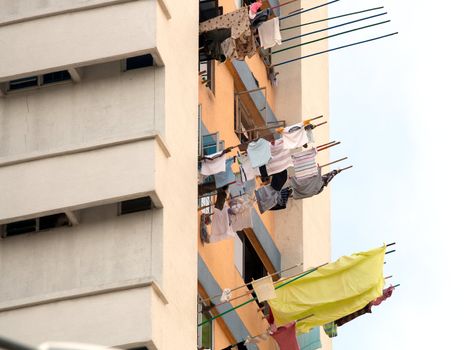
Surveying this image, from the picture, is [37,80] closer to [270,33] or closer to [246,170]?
[246,170]

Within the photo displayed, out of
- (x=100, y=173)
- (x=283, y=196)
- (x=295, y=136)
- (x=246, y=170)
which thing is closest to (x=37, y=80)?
(x=100, y=173)

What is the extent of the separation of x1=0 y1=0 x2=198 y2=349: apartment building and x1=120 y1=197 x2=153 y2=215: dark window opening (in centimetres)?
2

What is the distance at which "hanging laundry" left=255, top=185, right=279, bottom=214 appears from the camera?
2877 centimetres

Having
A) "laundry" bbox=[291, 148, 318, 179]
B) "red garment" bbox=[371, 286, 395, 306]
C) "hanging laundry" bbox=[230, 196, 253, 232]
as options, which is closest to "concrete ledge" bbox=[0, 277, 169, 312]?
"hanging laundry" bbox=[230, 196, 253, 232]

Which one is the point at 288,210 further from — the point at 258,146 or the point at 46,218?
the point at 46,218

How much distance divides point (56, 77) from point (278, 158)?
4.95 metres

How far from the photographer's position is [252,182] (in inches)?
1112

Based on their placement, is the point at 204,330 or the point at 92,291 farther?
the point at 204,330

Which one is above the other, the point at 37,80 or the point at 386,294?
the point at 37,80

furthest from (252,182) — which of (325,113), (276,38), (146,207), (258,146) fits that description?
(325,113)

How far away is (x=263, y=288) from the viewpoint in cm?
2825

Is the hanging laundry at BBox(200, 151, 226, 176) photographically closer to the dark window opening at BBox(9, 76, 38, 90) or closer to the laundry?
the laundry

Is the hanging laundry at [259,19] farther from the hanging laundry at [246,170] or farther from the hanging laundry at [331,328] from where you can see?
the hanging laundry at [331,328]

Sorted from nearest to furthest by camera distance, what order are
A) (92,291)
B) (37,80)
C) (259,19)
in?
(92,291), (37,80), (259,19)
